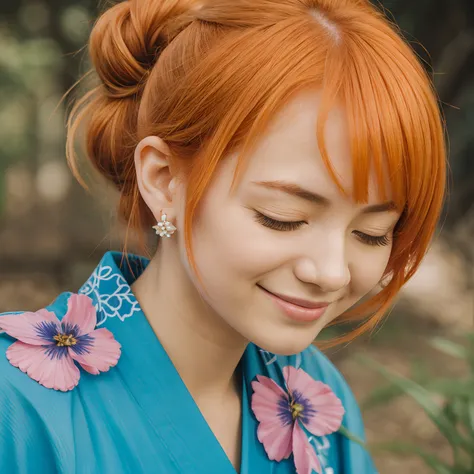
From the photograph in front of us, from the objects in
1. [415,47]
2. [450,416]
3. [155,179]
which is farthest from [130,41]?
[415,47]

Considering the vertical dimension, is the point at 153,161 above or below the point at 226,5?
below

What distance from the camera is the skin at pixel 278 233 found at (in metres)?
1.04

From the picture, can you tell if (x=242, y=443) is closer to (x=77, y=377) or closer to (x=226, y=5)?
(x=77, y=377)

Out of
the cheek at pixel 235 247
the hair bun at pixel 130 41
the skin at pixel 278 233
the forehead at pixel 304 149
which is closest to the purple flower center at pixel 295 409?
the skin at pixel 278 233

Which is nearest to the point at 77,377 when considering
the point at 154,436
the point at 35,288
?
the point at 154,436

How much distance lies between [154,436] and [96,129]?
490mm

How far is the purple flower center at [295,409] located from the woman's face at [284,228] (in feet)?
0.90

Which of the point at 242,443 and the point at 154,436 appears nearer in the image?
the point at 154,436

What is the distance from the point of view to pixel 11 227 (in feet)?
18.6

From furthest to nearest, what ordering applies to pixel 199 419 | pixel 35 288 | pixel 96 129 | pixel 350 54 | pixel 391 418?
1. pixel 35 288
2. pixel 391 418
3. pixel 96 129
4. pixel 199 419
5. pixel 350 54

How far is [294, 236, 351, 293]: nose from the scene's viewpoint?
3.43 ft

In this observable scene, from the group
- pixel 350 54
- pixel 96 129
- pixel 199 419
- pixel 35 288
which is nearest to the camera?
pixel 350 54

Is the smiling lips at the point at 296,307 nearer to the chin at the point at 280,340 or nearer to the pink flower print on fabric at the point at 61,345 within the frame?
the chin at the point at 280,340

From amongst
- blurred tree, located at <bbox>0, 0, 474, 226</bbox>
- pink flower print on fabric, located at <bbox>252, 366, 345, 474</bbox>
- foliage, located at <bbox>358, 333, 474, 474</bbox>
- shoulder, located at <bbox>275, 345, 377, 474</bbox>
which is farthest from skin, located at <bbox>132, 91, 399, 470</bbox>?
blurred tree, located at <bbox>0, 0, 474, 226</bbox>
